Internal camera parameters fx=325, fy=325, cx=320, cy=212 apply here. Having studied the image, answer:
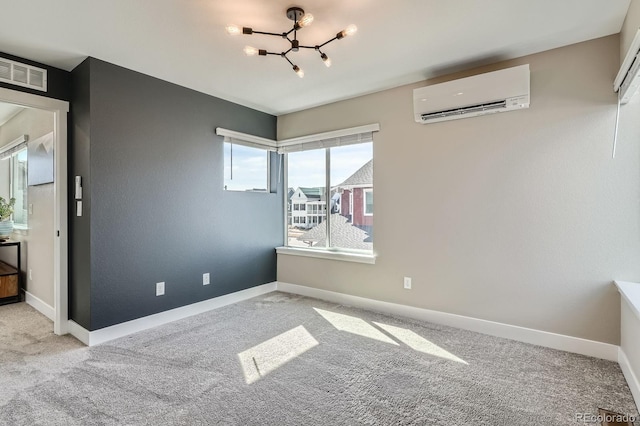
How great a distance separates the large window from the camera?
3.80 meters

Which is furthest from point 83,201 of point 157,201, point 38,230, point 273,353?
→ point 273,353

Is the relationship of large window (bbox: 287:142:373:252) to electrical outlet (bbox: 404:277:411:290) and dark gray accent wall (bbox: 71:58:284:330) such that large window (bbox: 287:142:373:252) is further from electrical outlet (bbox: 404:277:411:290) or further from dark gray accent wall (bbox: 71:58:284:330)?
dark gray accent wall (bbox: 71:58:284:330)

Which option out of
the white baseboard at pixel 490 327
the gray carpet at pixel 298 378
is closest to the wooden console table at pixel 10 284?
the gray carpet at pixel 298 378

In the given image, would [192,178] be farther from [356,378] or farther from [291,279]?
[356,378]

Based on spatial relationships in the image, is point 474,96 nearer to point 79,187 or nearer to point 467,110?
point 467,110

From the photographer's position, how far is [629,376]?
2.10 metres

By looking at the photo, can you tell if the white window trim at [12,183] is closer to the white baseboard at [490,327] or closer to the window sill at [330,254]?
the window sill at [330,254]

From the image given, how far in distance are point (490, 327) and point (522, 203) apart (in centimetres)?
113

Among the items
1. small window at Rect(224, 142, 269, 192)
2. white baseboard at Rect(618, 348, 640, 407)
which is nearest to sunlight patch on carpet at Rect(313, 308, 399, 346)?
white baseboard at Rect(618, 348, 640, 407)

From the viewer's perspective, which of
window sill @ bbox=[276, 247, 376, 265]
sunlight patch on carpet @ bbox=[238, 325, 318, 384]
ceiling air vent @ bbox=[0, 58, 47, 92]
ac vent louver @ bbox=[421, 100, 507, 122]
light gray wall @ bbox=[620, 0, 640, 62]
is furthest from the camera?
window sill @ bbox=[276, 247, 376, 265]

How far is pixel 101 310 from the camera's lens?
2.77 m

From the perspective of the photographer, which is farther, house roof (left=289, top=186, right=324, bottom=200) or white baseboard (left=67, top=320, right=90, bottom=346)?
house roof (left=289, top=186, right=324, bottom=200)

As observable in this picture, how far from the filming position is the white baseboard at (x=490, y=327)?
2.47 m

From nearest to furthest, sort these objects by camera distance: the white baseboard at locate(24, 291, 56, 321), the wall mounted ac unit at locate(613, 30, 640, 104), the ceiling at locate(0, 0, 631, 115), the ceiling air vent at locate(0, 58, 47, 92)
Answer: the wall mounted ac unit at locate(613, 30, 640, 104) < the ceiling at locate(0, 0, 631, 115) < the ceiling air vent at locate(0, 58, 47, 92) < the white baseboard at locate(24, 291, 56, 321)
